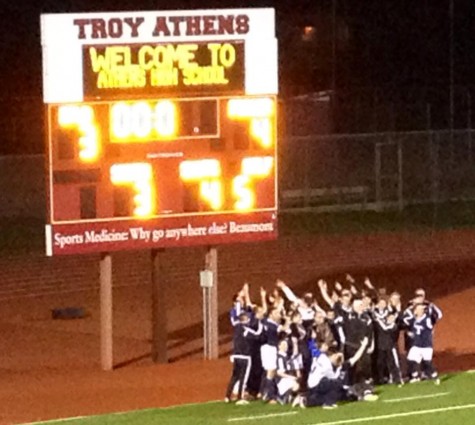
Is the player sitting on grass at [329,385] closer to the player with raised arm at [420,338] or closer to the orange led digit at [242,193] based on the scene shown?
the player with raised arm at [420,338]

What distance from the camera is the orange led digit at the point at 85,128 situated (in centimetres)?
1877

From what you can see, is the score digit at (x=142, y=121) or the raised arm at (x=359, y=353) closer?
the raised arm at (x=359, y=353)

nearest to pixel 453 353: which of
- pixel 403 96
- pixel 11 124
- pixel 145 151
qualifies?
pixel 145 151

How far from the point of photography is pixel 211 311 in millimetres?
21109

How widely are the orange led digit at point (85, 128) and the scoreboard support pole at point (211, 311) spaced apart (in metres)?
2.76

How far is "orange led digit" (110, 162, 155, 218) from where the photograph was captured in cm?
1902

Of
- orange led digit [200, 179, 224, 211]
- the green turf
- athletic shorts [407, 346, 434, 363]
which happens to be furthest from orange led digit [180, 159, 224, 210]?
the green turf

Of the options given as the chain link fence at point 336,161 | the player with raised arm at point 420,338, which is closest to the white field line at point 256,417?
the player with raised arm at point 420,338

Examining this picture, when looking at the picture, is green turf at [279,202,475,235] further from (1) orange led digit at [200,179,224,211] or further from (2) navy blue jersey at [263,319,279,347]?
(2) navy blue jersey at [263,319,279,347]

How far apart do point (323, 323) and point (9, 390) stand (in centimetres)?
460

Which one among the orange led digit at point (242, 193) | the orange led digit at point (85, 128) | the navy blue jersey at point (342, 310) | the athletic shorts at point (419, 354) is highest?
the orange led digit at point (85, 128)

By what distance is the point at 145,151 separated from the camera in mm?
19109

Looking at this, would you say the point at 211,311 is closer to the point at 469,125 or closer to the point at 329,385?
the point at 329,385

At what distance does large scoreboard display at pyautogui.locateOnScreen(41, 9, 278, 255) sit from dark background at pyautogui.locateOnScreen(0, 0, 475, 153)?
94.1 feet
